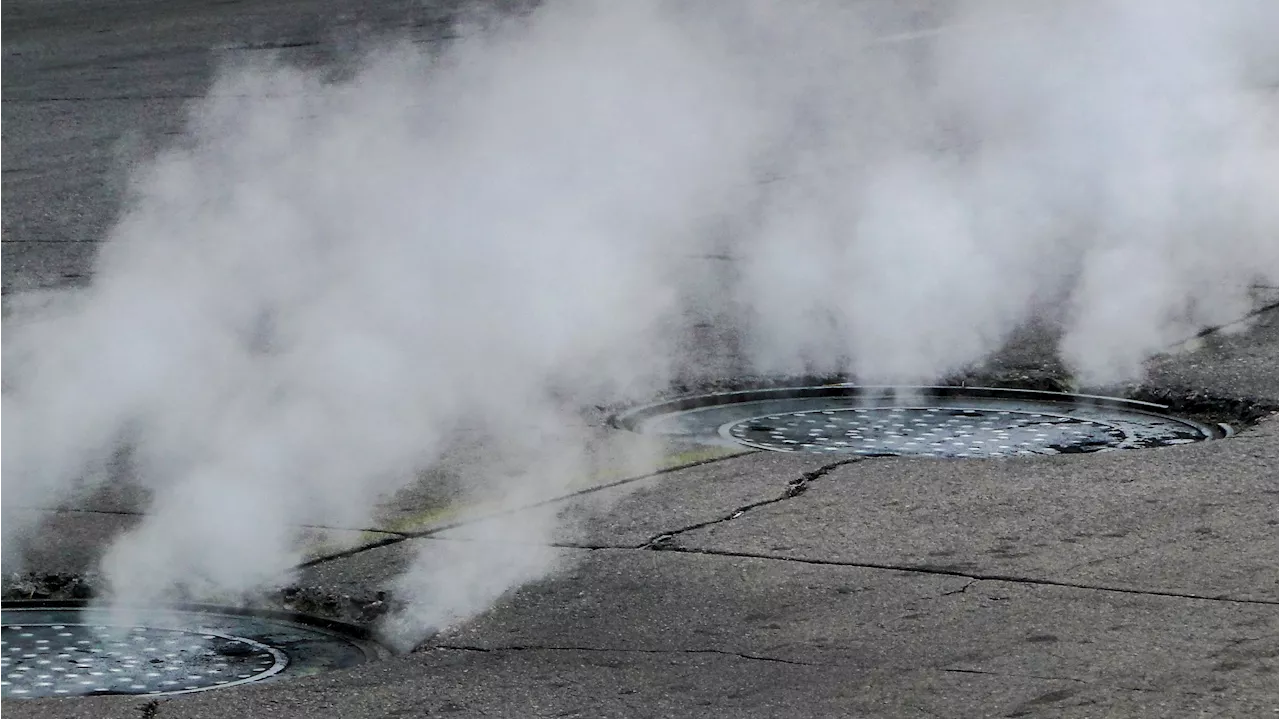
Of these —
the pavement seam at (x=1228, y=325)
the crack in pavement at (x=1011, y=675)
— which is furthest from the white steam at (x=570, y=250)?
the crack in pavement at (x=1011, y=675)

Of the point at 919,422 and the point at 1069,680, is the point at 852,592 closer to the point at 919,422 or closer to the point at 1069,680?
the point at 1069,680

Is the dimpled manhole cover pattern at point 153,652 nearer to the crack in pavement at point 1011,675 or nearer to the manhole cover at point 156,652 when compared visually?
the manhole cover at point 156,652

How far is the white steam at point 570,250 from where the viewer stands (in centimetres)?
404

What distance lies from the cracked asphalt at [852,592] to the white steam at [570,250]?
0.14 metres

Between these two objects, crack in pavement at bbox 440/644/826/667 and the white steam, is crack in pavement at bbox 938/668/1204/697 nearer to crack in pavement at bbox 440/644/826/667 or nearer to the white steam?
crack in pavement at bbox 440/644/826/667

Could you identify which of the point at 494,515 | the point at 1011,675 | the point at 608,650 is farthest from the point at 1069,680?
the point at 494,515

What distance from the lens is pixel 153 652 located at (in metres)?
3.11

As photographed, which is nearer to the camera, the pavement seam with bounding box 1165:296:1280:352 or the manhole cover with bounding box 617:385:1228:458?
the manhole cover with bounding box 617:385:1228:458

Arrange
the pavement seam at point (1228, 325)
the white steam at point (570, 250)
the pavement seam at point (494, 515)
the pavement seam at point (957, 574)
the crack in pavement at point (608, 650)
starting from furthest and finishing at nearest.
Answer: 1. the pavement seam at point (1228, 325)
2. the white steam at point (570, 250)
3. the pavement seam at point (494, 515)
4. the pavement seam at point (957, 574)
5. the crack in pavement at point (608, 650)

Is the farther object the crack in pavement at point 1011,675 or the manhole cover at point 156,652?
the manhole cover at point 156,652

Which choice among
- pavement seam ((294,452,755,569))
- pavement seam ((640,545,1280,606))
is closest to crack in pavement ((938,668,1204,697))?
pavement seam ((640,545,1280,606))

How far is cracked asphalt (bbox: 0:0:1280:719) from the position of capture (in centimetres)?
283

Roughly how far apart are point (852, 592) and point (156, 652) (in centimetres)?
100

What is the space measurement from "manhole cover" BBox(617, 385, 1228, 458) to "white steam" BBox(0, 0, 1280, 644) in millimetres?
167
